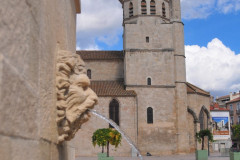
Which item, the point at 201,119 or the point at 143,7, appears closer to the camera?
the point at 143,7

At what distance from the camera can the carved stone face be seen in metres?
2.34

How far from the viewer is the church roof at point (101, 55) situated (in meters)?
37.7

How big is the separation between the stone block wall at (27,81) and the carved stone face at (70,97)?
70mm

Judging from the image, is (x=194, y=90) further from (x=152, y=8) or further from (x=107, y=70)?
(x=152, y=8)

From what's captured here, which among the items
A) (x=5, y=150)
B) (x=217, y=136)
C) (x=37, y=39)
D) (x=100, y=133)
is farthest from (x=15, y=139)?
(x=217, y=136)

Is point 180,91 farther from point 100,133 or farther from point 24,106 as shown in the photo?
point 24,106

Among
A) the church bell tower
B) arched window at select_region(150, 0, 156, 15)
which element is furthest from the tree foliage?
arched window at select_region(150, 0, 156, 15)

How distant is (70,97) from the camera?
2350 mm

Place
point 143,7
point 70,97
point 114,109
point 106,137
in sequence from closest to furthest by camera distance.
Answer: point 70,97 → point 106,137 → point 114,109 → point 143,7

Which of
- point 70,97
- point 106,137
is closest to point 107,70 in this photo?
point 106,137

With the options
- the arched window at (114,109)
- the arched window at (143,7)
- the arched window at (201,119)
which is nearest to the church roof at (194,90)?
the arched window at (201,119)

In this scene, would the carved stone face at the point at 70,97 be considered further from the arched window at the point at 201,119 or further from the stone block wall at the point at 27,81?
the arched window at the point at 201,119

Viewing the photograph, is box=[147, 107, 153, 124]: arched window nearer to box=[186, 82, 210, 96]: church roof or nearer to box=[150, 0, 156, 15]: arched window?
box=[186, 82, 210, 96]: church roof

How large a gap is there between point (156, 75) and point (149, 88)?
1.55 metres
